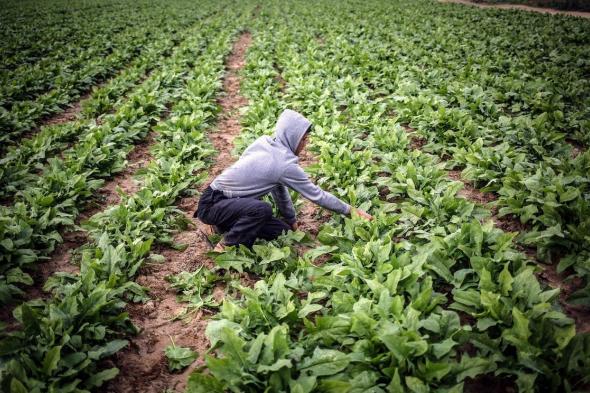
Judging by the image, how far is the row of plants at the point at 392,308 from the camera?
2492 mm

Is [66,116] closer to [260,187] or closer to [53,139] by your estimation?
[53,139]

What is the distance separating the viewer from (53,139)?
23.4 feet

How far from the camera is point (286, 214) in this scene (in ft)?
15.3

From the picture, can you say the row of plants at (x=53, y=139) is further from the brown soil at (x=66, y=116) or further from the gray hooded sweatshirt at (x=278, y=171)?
the gray hooded sweatshirt at (x=278, y=171)

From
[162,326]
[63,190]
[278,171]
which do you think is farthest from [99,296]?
[63,190]

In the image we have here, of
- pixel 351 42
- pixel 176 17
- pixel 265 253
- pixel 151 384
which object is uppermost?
pixel 176 17

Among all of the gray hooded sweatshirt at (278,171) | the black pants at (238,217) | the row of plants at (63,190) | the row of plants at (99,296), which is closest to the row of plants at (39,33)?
the row of plants at (63,190)

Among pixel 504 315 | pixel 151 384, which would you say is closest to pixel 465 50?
pixel 504 315

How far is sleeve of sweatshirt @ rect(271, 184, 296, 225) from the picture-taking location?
453cm

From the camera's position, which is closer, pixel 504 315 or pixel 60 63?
pixel 504 315

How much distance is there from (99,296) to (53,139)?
5371 mm

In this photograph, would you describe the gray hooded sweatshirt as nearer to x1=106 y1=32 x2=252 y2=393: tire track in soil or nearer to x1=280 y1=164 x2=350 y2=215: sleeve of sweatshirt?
x1=280 y1=164 x2=350 y2=215: sleeve of sweatshirt

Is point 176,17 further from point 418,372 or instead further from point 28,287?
point 418,372

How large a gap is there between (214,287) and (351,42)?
45.8 ft
